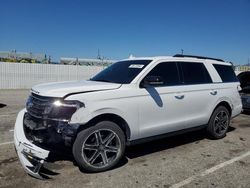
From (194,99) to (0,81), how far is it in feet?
60.6

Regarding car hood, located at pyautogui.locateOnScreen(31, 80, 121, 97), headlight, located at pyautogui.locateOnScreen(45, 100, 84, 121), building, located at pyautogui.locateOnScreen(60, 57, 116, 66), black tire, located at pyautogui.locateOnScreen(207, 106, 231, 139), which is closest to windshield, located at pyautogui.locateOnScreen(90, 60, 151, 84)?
car hood, located at pyautogui.locateOnScreen(31, 80, 121, 97)

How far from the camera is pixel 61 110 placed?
159 inches

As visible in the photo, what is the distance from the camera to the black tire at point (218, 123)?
6344mm

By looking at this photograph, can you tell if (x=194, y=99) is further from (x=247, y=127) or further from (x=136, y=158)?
(x=247, y=127)

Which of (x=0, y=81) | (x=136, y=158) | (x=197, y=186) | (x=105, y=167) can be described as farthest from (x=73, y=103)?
(x=0, y=81)

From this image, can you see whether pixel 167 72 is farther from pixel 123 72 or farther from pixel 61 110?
pixel 61 110

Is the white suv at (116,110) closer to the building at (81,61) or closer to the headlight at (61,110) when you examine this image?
the headlight at (61,110)

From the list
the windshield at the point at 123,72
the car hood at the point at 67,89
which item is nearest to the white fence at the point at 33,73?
the windshield at the point at 123,72

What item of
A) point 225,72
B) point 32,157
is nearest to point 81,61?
point 225,72

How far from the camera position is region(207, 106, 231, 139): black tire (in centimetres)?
634

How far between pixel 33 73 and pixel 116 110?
19060mm

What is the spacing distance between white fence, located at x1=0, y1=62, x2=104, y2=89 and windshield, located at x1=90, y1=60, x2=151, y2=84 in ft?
56.6

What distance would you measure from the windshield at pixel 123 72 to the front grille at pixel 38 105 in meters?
1.38

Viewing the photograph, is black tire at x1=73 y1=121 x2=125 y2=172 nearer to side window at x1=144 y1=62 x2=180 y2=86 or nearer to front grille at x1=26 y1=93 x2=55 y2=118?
front grille at x1=26 y1=93 x2=55 y2=118
